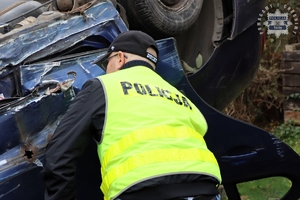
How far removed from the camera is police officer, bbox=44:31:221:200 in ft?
6.91

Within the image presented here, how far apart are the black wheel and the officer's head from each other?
2.65ft

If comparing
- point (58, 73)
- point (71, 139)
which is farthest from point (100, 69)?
point (71, 139)

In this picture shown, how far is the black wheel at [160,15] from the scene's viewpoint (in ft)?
10.8

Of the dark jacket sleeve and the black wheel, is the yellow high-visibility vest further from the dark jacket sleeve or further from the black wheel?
the black wheel

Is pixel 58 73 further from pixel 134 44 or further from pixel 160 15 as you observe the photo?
pixel 160 15

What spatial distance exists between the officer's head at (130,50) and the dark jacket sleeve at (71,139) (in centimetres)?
23

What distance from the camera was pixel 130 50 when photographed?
243cm

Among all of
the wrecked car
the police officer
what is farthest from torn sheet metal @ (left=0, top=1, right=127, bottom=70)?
the police officer

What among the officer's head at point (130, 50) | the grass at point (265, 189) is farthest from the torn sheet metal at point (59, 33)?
the grass at point (265, 189)

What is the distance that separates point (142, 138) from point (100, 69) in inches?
27.8

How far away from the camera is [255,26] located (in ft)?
12.9

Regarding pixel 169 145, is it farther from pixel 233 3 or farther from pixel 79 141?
pixel 233 3

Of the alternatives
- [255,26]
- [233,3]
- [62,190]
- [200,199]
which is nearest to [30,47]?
[62,190]

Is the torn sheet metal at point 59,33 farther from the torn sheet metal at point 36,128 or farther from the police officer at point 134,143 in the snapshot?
the police officer at point 134,143
